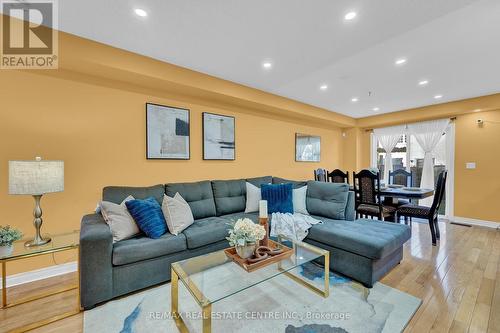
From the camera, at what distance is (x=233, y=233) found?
1.77m

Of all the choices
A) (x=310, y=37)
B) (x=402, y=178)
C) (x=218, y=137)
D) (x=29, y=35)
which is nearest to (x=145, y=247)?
(x=218, y=137)

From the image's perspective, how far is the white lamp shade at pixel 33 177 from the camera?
67.4 inches

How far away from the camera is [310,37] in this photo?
7.29 ft

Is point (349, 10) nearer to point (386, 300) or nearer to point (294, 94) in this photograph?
point (294, 94)

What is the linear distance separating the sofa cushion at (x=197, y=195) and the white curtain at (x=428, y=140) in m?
5.08

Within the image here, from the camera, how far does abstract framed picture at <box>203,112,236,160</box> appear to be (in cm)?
353

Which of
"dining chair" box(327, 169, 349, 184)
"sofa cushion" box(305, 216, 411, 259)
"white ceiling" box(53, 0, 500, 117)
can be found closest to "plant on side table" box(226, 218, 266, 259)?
"sofa cushion" box(305, 216, 411, 259)

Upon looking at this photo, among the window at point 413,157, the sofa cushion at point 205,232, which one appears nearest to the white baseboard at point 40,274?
the sofa cushion at point 205,232

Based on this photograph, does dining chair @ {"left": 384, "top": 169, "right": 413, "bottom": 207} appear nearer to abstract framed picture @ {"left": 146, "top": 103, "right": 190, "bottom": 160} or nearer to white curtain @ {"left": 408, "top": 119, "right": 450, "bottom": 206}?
white curtain @ {"left": 408, "top": 119, "right": 450, "bottom": 206}

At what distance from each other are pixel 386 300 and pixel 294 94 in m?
3.36

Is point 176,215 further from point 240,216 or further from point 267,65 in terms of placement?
point 267,65

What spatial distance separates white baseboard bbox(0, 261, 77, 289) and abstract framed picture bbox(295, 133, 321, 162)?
4288 mm

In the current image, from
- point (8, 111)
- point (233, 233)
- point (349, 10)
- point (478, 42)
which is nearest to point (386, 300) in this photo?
point (233, 233)

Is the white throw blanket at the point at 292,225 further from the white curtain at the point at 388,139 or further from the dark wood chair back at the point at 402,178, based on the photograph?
the white curtain at the point at 388,139
